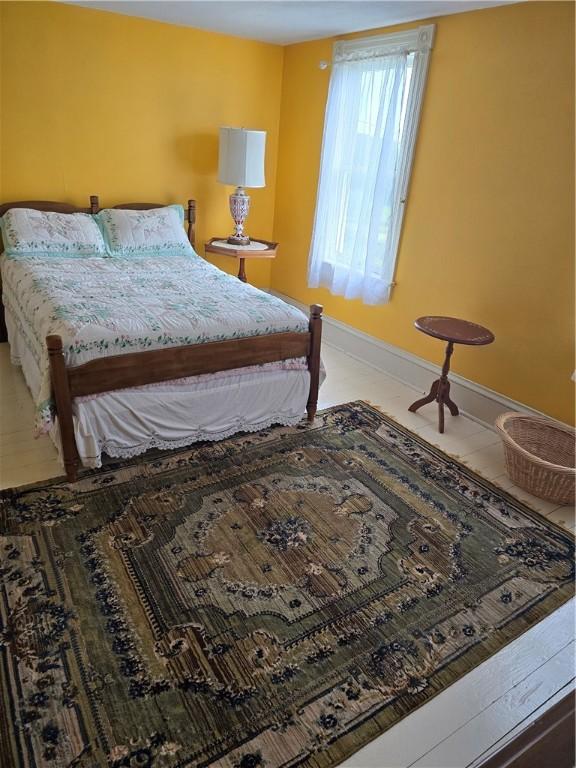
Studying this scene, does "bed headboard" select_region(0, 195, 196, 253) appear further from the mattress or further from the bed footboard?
the bed footboard

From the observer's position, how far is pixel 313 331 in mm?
2865

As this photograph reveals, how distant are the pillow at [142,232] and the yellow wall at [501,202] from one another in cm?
164

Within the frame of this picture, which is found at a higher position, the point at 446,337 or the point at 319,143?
the point at 319,143

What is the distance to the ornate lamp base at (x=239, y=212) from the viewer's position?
420 cm

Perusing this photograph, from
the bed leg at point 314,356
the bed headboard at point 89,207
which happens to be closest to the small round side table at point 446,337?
the bed leg at point 314,356

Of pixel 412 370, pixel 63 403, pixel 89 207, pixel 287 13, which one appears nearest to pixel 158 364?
pixel 63 403

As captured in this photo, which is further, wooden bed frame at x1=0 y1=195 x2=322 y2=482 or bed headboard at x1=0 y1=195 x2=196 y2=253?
bed headboard at x1=0 y1=195 x2=196 y2=253

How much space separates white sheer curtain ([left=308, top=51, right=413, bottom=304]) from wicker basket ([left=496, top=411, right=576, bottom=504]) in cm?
139

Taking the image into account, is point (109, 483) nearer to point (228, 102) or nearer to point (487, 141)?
point (487, 141)

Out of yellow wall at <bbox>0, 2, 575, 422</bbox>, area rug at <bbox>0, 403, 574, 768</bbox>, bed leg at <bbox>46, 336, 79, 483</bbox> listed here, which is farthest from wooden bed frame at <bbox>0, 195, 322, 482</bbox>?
yellow wall at <bbox>0, 2, 575, 422</bbox>

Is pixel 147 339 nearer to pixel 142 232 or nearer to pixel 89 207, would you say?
pixel 142 232

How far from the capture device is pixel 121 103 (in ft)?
12.4

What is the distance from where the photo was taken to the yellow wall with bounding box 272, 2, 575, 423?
262 centimetres

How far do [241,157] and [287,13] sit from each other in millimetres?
976
